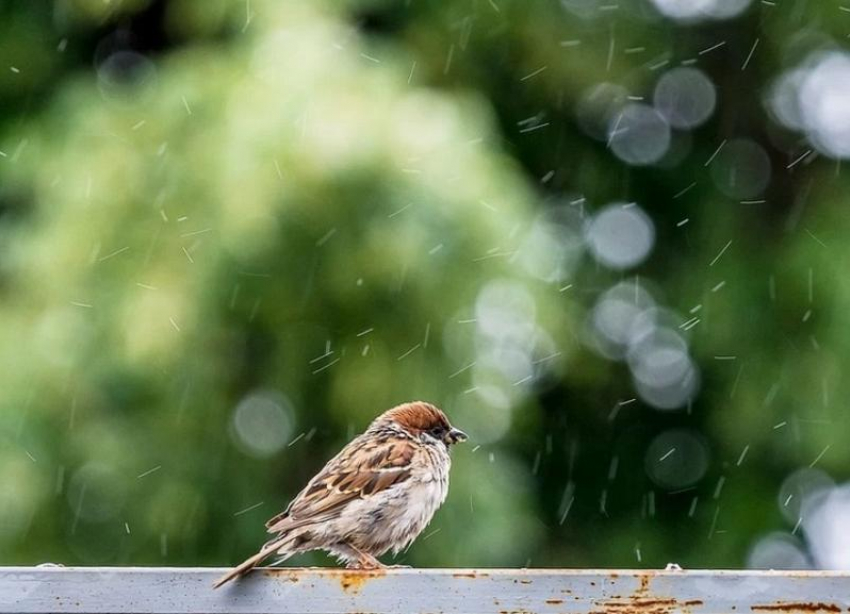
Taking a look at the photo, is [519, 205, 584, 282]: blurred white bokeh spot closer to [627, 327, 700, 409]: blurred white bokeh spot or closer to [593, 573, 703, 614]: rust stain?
[627, 327, 700, 409]: blurred white bokeh spot

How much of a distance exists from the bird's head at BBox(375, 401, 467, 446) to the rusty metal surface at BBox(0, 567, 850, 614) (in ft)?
7.20

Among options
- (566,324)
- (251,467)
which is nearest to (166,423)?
(251,467)

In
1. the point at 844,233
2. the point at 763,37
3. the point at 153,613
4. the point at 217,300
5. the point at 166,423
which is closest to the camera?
the point at 153,613

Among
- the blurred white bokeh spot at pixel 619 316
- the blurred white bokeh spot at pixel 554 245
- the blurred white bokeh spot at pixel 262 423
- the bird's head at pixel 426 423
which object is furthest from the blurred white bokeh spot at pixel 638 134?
the bird's head at pixel 426 423

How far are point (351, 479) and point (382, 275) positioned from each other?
1.52 metres

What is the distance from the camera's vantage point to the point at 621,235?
25.3 feet

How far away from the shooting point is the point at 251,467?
6.28 m

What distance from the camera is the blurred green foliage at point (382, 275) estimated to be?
543 cm

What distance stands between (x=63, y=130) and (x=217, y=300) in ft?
4.10

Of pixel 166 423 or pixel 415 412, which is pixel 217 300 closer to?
pixel 166 423

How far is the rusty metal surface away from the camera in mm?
2402

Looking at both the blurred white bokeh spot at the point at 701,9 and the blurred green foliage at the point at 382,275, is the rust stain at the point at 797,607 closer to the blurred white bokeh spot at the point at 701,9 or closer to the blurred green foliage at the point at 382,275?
the blurred green foliage at the point at 382,275

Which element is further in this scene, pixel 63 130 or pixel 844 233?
pixel 844 233

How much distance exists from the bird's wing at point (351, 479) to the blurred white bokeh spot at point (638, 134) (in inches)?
144
